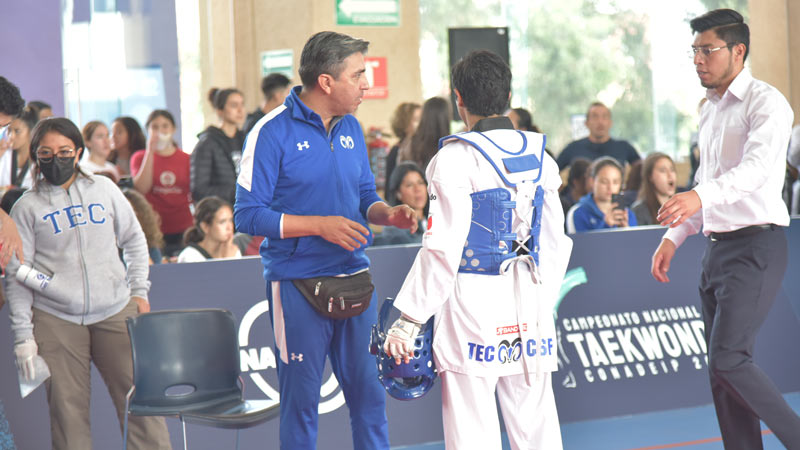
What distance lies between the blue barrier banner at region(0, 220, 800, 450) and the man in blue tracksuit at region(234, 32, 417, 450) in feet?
4.69

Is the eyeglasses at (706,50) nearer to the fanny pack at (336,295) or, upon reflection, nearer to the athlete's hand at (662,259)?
the athlete's hand at (662,259)

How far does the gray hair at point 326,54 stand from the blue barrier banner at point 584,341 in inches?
70.0

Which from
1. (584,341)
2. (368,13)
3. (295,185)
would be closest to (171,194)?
(584,341)

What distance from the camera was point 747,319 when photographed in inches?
152

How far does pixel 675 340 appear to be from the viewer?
5.72 m

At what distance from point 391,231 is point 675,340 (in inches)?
72.5

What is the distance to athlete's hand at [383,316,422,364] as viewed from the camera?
3029mm

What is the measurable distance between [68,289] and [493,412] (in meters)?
1.98

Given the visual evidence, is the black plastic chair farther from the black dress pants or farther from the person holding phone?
the person holding phone

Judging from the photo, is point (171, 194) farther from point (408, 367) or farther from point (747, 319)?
point (747, 319)

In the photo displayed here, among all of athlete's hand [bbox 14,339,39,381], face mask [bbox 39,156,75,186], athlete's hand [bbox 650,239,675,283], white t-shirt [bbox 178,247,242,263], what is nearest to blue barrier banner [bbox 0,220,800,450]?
white t-shirt [bbox 178,247,242,263]

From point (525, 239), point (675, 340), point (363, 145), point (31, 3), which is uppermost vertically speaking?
point (31, 3)

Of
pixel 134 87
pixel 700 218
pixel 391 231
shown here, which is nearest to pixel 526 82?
pixel 134 87

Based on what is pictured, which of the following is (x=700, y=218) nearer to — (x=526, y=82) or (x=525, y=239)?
(x=525, y=239)
